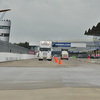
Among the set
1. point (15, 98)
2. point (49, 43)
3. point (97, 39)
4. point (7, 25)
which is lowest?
point (15, 98)

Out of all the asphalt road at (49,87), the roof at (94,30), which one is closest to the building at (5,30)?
the roof at (94,30)

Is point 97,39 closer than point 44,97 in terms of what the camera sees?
No

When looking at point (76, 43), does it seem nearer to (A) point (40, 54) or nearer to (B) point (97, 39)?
(B) point (97, 39)

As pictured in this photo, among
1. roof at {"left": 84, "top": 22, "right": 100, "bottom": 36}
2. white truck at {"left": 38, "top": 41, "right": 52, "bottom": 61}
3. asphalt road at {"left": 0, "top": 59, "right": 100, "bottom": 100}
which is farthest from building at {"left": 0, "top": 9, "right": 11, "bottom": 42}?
asphalt road at {"left": 0, "top": 59, "right": 100, "bottom": 100}

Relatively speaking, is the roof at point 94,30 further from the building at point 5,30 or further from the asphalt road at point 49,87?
the asphalt road at point 49,87

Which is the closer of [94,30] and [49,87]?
[49,87]

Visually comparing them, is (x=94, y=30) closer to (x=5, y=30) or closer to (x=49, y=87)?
(x=5, y=30)

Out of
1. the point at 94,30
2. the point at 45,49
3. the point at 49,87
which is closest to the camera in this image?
the point at 49,87

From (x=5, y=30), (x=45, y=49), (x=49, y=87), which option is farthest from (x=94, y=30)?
(x=49, y=87)

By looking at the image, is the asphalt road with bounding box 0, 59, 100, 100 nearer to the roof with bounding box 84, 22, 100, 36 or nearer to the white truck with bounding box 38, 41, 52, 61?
the white truck with bounding box 38, 41, 52, 61

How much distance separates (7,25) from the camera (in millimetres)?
73625

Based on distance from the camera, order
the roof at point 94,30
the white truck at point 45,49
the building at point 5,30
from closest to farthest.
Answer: the white truck at point 45,49, the roof at point 94,30, the building at point 5,30

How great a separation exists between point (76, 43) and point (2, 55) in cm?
4700

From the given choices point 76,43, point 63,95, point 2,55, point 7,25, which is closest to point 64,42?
point 76,43
